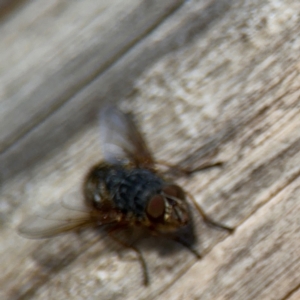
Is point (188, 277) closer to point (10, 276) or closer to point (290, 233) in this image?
point (290, 233)

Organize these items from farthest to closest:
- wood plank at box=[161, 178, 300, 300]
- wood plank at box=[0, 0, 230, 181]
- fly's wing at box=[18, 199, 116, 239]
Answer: wood plank at box=[0, 0, 230, 181] < fly's wing at box=[18, 199, 116, 239] < wood plank at box=[161, 178, 300, 300]

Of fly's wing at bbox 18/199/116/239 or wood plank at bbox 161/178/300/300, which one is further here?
fly's wing at bbox 18/199/116/239

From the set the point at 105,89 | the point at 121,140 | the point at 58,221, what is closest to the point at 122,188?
the point at 121,140

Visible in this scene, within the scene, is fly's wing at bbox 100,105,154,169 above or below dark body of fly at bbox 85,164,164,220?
above

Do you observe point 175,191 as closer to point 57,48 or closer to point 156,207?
point 156,207

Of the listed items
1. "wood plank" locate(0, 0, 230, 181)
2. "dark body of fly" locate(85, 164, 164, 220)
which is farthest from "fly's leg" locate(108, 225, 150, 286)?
"wood plank" locate(0, 0, 230, 181)

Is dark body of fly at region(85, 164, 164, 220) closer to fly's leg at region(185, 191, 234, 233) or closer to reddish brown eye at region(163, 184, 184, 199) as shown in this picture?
reddish brown eye at region(163, 184, 184, 199)
